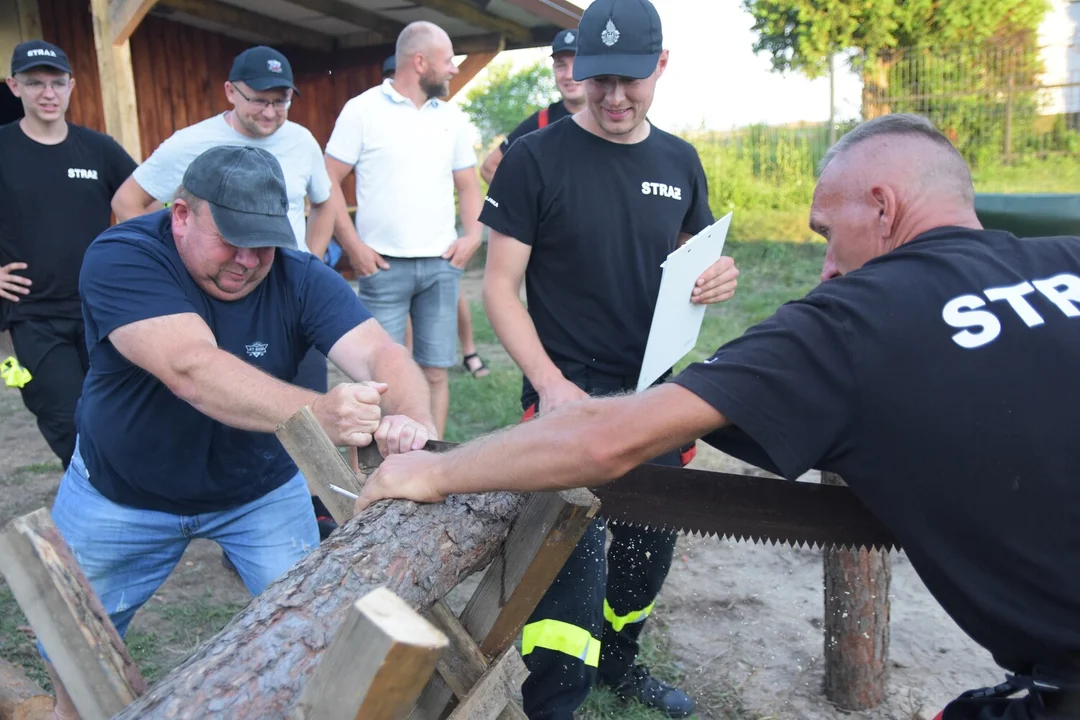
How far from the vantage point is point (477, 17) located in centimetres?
1064

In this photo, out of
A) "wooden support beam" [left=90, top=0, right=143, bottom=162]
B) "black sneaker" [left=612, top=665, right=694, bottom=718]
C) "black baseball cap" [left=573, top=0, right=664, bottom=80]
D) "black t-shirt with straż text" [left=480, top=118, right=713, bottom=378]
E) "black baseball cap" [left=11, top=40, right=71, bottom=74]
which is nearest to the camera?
"black baseball cap" [left=573, top=0, right=664, bottom=80]

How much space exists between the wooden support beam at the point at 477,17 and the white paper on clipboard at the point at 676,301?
766 cm

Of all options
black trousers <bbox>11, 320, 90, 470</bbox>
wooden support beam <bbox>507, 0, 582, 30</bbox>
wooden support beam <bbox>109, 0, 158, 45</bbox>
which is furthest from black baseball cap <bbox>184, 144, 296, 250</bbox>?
wooden support beam <bbox>507, 0, 582, 30</bbox>

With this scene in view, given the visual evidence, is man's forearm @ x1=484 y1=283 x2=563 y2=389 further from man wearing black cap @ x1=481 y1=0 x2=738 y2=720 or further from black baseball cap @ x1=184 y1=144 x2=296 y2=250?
black baseball cap @ x1=184 y1=144 x2=296 y2=250

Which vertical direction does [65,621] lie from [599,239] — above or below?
below

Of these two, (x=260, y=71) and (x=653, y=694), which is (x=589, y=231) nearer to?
(x=653, y=694)

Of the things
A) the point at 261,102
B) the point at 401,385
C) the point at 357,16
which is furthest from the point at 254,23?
the point at 401,385

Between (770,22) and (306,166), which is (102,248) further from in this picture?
(770,22)

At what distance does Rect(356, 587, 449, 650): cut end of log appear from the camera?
1.27 m

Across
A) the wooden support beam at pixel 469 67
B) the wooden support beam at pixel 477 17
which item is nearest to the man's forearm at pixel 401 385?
the wooden support beam at pixel 469 67

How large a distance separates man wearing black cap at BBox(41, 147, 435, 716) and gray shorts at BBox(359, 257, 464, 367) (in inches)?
92.5

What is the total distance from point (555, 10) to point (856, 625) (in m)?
8.32

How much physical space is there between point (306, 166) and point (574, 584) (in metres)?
3.00

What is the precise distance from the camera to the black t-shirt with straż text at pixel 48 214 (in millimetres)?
4707
